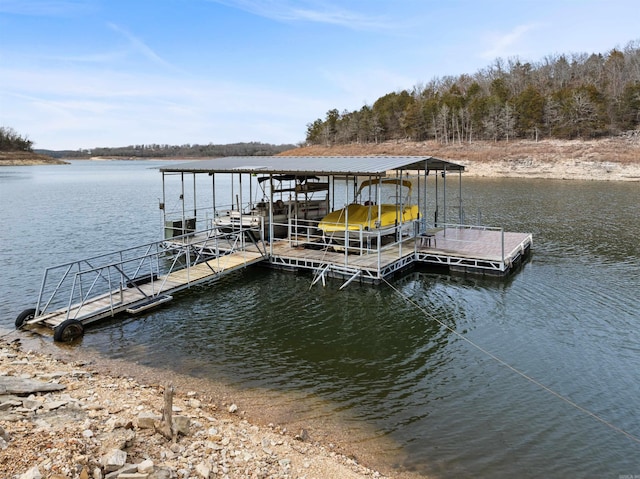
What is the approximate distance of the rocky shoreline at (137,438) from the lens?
19.3 feet

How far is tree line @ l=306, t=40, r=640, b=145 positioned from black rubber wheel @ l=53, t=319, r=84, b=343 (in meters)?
80.0

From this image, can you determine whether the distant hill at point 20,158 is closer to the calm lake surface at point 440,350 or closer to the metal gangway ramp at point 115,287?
the calm lake surface at point 440,350

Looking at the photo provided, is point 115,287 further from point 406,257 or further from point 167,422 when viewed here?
point 167,422

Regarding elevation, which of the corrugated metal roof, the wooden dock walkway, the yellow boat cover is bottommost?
the wooden dock walkway

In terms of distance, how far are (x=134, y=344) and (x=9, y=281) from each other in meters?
8.10

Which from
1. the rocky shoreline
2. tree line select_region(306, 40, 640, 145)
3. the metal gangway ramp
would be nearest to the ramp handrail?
the metal gangway ramp

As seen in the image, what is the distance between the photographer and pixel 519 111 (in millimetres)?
84062

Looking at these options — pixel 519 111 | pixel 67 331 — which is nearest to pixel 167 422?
pixel 67 331

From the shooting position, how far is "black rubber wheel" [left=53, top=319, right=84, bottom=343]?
11680 mm

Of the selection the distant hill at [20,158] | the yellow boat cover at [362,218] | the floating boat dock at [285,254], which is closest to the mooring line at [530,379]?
the floating boat dock at [285,254]

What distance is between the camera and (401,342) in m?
12.1

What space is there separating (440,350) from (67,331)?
8.67 m

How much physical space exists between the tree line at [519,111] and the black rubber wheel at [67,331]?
80026 millimetres

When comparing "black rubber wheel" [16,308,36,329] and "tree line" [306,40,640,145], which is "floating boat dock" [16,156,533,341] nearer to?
"black rubber wheel" [16,308,36,329]
